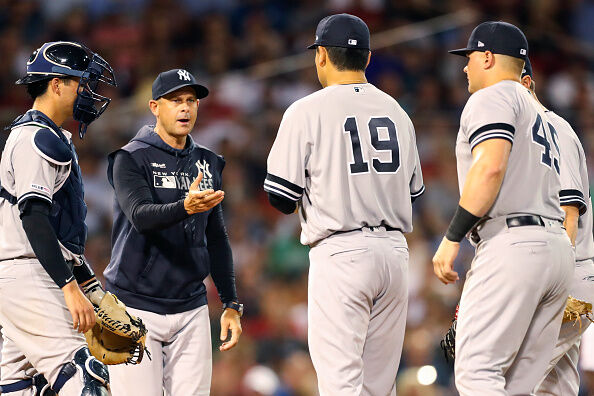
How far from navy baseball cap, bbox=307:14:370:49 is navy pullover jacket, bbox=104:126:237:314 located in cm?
110

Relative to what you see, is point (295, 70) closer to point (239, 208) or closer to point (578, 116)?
point (239, 208)

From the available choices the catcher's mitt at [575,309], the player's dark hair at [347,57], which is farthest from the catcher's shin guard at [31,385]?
the catcher's mitt at [575,309]

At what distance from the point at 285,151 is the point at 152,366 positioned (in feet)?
4.65

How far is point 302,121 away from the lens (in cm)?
440

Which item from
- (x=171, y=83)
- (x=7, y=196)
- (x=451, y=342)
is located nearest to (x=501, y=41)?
(x=451, y=342)

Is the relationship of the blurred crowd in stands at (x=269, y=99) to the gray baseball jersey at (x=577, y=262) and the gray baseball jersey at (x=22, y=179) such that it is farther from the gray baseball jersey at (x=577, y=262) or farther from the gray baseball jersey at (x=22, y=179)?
the gray baseball jersey at (x=22, y=179)

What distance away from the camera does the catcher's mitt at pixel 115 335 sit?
451cm

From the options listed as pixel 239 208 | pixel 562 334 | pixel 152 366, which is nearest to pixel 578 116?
pixel 239 208

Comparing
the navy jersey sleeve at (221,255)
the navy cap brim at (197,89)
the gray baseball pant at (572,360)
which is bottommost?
the gray baseball pant at (572,360)

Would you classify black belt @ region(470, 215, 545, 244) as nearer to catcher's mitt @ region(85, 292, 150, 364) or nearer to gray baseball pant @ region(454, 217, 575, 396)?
gray baseball pant @ region(454, 217, 575, 396)

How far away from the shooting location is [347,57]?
14.8 feet

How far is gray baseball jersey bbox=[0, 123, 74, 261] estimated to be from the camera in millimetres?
4324

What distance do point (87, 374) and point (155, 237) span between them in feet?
2.87

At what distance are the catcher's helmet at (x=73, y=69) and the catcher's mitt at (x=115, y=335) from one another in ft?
3.43
